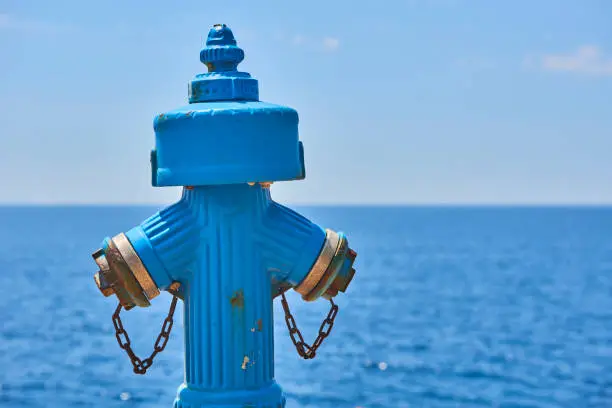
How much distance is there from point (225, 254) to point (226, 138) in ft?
1.48

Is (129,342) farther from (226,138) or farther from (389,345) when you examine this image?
(389,345)

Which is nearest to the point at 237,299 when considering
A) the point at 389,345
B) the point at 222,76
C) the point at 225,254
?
the point at 225,254

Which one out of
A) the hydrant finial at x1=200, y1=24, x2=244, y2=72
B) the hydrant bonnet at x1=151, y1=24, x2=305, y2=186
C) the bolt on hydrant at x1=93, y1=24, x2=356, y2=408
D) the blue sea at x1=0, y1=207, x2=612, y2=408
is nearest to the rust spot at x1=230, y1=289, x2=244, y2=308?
the bolt on hydrant at x1=93, y1=24, x2=356, y2=408

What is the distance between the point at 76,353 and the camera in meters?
28.2

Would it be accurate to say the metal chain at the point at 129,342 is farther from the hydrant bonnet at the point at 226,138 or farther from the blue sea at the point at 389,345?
the blue sea at the point at 389,345

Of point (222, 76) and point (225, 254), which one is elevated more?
point (222, 76)

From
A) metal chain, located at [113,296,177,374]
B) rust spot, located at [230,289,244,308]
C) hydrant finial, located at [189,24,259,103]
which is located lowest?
metal chain, located at [113,296,177,374]

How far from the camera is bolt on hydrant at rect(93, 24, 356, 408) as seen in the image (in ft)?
12.0

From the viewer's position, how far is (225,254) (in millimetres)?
3748

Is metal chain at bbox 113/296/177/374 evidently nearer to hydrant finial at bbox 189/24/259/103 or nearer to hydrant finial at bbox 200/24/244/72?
hydrant finial at bbox 189/24/259/103

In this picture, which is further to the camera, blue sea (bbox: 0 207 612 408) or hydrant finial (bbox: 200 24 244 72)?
blue sea (bbox: 0 207 612 408)

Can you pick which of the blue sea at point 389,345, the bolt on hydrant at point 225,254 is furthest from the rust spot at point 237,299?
the blue sea at point 389,345

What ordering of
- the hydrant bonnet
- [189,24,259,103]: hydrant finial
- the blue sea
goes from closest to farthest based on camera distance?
the hydrant bonnet < [189,24,259,103]: hydrant finial < the blue sea

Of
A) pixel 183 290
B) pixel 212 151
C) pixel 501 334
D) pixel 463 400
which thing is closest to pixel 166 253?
pixel 183 290
